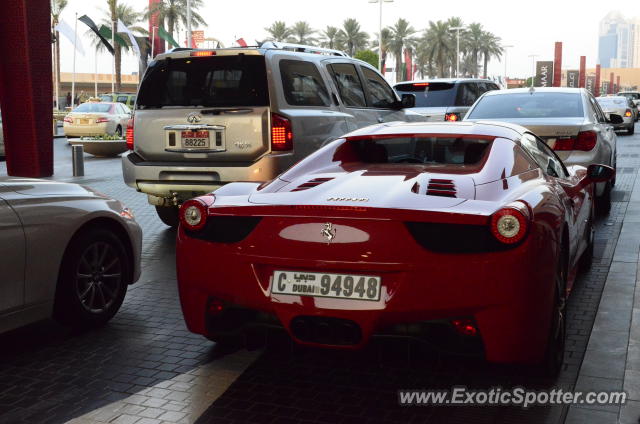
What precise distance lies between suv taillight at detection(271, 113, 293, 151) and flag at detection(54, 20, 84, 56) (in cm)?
3215

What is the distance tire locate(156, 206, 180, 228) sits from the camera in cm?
995

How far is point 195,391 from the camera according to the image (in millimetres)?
4195

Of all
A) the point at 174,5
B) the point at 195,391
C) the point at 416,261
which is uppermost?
the point at 174,5

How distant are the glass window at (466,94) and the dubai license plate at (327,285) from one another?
44.9 feet

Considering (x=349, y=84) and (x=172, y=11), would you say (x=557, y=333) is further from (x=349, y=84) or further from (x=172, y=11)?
(x=172, y=11)

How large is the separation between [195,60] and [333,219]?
202 inches

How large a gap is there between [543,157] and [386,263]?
2.22 metres

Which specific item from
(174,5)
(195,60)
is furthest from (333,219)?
(174,5)

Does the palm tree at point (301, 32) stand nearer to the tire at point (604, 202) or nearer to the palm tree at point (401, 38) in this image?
the palm tree at point (401, 38)

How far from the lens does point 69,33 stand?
38.9 meters

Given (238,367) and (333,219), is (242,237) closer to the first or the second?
(333,219)

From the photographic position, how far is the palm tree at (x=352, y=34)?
77812 millimetres

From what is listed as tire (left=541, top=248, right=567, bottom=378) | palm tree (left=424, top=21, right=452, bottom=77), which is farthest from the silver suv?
palm tree (left=424, top=21, right=452, bottom=77)

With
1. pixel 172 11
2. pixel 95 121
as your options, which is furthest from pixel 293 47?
pixel 172 11
